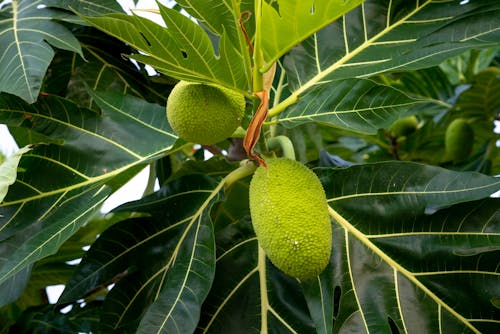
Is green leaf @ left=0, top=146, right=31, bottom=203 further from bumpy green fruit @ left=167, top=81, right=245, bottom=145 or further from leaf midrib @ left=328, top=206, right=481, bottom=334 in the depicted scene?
leaf midrib @ left=328, top=206, right=481, bottom=334

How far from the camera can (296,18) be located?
93cm

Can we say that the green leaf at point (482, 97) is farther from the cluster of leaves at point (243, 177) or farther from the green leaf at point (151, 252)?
the green leaf at point (151, 252)

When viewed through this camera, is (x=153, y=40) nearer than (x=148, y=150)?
Yes

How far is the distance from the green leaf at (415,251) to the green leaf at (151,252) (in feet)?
0.73

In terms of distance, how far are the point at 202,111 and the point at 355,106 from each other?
0.89 ft

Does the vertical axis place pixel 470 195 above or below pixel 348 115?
below

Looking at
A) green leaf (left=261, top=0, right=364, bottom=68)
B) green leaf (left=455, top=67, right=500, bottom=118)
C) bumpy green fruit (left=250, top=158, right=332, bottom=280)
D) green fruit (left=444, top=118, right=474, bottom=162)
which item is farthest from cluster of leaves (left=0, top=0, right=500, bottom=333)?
green leaf (left=455, top=67, right=500, bottom=118)

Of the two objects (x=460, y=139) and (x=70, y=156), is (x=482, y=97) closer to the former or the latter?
(x=460, y=139)

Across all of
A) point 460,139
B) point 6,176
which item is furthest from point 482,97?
point 6,176

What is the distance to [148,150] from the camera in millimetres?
1266

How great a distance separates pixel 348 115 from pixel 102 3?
572mm

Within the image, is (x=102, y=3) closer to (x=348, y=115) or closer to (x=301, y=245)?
(x=348, y=115)

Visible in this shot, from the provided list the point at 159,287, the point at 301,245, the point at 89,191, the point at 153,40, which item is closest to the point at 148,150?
the point at 89,191

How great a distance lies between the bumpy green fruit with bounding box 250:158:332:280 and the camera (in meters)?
0.88
